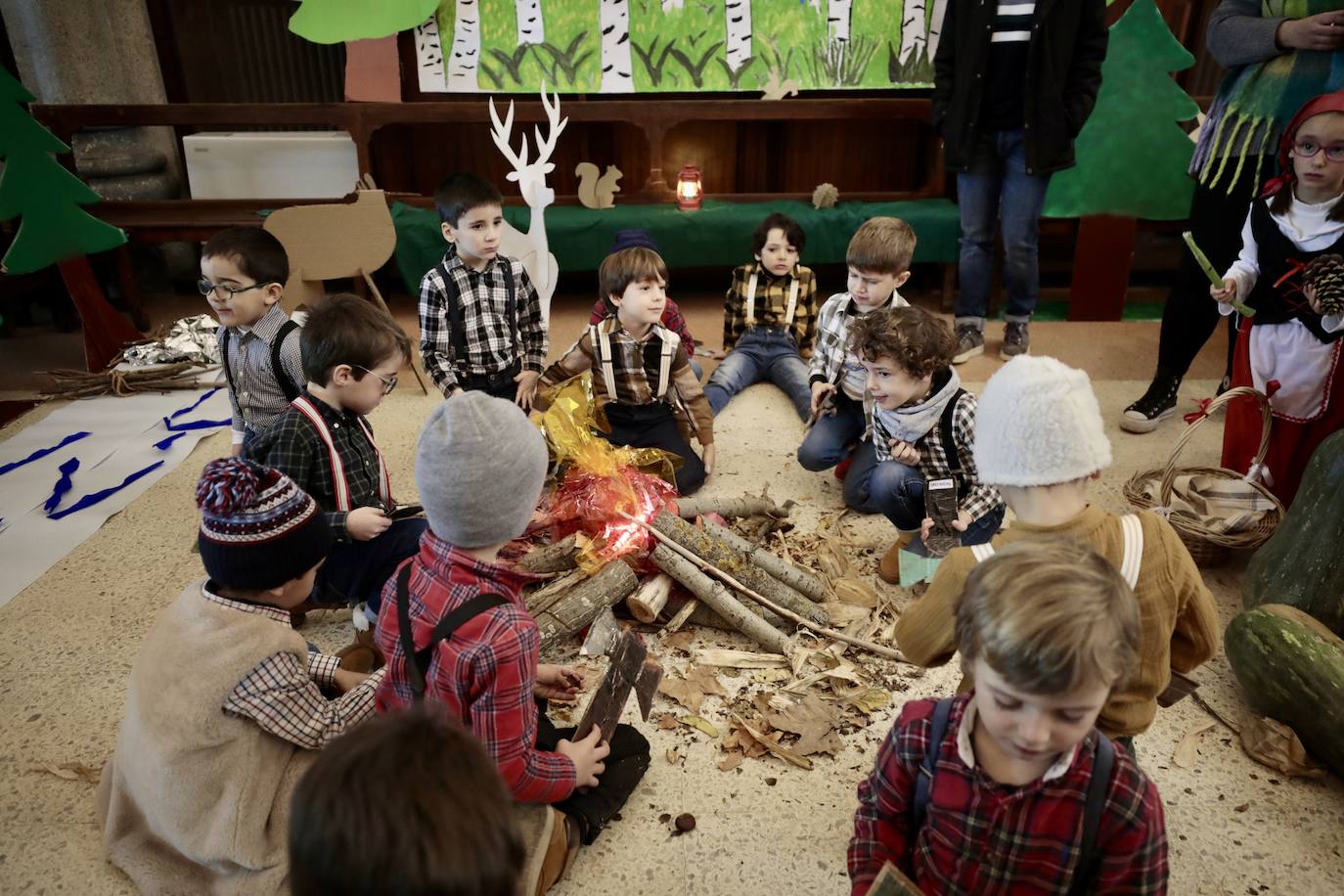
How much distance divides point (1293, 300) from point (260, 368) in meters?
3.69

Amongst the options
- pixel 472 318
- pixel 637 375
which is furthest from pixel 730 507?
pixel 472 318

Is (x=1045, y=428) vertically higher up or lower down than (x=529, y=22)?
lower down

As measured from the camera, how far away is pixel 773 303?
482 centimetres

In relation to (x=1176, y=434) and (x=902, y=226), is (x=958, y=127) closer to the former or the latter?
(x=902, y=226)

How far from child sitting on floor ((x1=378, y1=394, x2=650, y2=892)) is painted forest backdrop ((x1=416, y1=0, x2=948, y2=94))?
5.23 m

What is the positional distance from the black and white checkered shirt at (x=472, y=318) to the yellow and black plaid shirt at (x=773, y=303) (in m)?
1.41

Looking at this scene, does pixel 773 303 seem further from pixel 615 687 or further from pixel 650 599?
pixel 615 687

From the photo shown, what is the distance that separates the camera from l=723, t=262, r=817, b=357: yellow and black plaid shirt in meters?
4.80

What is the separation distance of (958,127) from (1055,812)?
447 cm

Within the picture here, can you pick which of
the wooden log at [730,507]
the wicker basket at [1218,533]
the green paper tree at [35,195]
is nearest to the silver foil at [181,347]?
the green paper tree at [35,195]

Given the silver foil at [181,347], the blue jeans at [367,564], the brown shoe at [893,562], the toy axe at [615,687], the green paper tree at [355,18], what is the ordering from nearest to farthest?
the toy axe at [615,687] → the blue jeans at [367,564] → the brown shoe at [893,562] → the silver foil at [181,347] → the green paper tree at [355,18]

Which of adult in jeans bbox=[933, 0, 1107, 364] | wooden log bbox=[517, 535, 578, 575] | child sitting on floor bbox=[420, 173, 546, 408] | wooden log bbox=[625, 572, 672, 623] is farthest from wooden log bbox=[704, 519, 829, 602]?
adult in jeans bbox=[933, 0, 1107, 364]

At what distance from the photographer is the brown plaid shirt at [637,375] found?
12.0 ft

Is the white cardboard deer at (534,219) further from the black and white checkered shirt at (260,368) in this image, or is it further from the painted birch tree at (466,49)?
the black and white checkered shirt at (260,368)
